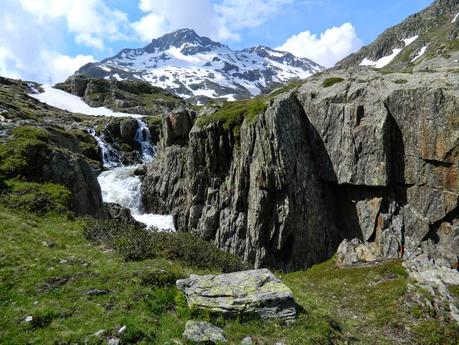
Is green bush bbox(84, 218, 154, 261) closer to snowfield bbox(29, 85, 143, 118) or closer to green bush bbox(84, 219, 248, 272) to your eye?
green bush bbox(84, 219, 248, 272)

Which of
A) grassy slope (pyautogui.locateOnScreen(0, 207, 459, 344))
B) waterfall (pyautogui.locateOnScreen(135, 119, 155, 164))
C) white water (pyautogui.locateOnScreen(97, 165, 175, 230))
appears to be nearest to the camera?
grassy slope (pyautogui.locateOnScreen(0, 207, 459, 344))

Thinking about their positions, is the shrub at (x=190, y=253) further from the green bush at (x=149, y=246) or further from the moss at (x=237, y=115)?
the moss at (x=237, y=115)

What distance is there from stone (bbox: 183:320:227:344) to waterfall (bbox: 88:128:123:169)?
249 feet

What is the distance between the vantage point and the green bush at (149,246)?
69.3 feet

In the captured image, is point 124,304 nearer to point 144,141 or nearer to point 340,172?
point 340,172

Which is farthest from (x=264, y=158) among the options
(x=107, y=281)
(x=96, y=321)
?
(x=96, y=321)

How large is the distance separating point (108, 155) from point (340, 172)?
6346cm

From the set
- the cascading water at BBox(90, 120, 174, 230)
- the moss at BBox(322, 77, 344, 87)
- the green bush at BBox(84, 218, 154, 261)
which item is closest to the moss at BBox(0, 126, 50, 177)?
the green bush at BBox(84, 218, 154, 261)

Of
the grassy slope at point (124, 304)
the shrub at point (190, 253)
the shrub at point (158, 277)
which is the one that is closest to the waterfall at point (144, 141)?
the shrub at point (190, 253)

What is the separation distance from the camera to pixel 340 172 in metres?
42.5

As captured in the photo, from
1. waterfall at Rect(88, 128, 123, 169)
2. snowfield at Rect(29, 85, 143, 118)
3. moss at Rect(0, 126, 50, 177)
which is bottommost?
moss at Rect(0, 126, 50, 177)

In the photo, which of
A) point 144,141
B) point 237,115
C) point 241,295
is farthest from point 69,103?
point 241,295

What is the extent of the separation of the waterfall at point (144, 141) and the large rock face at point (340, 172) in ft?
187

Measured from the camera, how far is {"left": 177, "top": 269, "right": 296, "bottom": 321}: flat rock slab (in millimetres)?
15562
